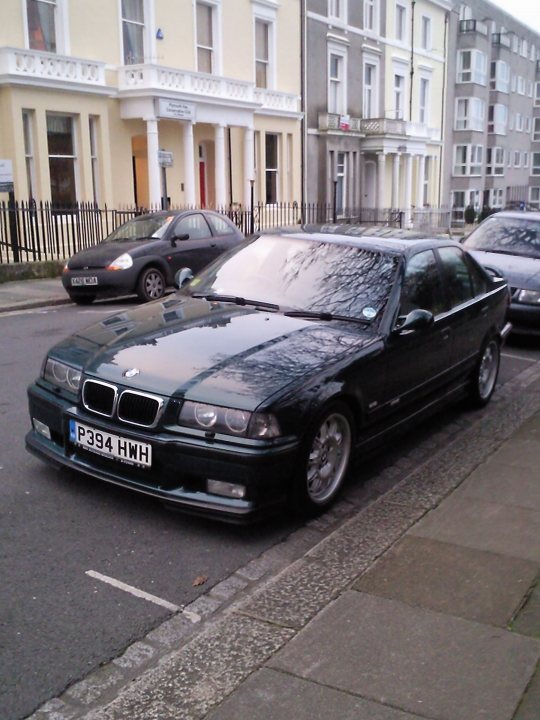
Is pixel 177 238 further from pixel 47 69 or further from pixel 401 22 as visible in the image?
pixel 401 22

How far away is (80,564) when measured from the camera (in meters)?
3.95

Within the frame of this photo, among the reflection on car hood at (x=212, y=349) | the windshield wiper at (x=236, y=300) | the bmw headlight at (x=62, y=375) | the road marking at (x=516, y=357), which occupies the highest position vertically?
the windshield wiper at (x=236, y=300)

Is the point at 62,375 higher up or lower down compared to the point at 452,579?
higher up

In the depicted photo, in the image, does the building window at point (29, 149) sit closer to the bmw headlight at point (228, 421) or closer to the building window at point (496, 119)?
the bmw headlight at point (228, 421)

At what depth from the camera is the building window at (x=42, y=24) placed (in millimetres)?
19375

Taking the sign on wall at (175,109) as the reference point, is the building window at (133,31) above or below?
above

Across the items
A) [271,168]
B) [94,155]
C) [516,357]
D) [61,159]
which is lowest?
[516,357]

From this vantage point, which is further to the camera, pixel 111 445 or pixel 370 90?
pixel 370 90

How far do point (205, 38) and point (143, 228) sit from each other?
14493 millimetres

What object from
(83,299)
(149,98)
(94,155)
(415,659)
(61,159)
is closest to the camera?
(415,659)

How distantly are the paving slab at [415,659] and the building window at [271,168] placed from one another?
2742cm

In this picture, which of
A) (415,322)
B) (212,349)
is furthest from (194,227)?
(212,349)

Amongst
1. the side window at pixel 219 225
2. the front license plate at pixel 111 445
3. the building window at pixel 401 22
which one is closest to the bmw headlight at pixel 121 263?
the side window at pixel 219 225

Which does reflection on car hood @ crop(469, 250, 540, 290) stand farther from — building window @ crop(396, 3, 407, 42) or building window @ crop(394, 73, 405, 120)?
building window @ crop(396, 3, 407, 42)
